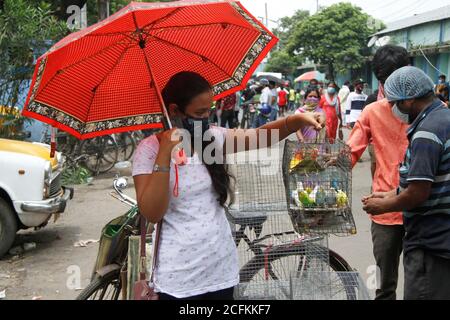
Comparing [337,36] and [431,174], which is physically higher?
[337,36]

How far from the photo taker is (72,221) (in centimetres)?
716

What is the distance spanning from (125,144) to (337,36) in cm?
2317

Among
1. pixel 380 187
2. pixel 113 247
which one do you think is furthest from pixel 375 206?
pixel 113 247

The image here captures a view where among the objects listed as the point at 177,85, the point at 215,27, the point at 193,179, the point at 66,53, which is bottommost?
the point at 193,179

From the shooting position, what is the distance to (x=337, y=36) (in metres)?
31.5

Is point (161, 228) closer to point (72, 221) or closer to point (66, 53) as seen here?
point (66, 53)

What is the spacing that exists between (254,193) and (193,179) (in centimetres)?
127

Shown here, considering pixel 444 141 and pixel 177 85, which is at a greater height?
pixel 177 85

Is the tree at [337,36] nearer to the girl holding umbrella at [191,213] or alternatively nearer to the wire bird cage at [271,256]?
the wire bird cage at [271,256]

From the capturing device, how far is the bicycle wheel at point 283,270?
10.6ft

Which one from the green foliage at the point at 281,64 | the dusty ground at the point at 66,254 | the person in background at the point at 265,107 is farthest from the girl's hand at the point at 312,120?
the green foliage at the point at 281,64

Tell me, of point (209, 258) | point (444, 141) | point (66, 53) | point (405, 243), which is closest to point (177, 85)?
point (66, 53)

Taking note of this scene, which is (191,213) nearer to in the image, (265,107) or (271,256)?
(271,256)

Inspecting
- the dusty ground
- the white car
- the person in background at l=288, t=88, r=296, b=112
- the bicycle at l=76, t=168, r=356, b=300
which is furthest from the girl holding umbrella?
the person in background at l=288, t=88, r=296, b=112
